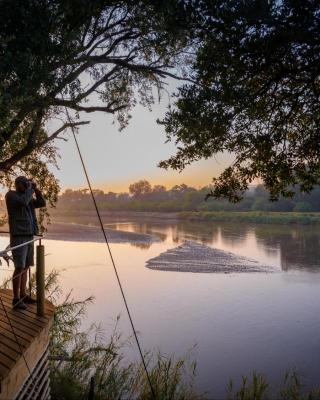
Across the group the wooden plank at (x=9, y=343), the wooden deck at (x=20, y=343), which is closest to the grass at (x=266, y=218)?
the wooden deck at (x=20, y=343)

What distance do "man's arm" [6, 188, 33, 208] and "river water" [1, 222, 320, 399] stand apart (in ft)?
24.3

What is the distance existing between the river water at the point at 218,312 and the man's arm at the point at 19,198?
24.3 feet

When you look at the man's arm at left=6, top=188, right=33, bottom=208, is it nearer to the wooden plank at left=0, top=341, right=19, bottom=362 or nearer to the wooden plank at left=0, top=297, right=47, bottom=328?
the wooden plank at left=0, top=297, right=47, bottom=328

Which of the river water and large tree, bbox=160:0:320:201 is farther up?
large tree, bbox=160:0:320:201

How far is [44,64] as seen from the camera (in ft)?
26.6

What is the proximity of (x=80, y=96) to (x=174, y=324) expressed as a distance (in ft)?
33.5

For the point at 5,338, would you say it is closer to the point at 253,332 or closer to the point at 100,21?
the point at 100,21

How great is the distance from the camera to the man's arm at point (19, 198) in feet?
23.2

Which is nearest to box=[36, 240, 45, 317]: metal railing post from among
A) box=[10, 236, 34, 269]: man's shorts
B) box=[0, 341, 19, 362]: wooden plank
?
box=[10, 236, 34, 269]: man's shorts

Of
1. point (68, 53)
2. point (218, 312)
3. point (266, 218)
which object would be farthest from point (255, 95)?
point (266, 218)

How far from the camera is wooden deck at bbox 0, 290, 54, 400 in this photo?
207 inches

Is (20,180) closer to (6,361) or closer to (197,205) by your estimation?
(6,361)

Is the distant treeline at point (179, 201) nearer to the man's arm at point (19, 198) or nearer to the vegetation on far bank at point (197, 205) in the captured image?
the vegetation on far bank at point (197, 205)

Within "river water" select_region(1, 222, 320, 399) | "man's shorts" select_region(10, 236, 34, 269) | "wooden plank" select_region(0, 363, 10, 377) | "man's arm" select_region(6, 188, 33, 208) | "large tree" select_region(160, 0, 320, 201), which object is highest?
"large tree" select_region(160, 0, 320, 201)
